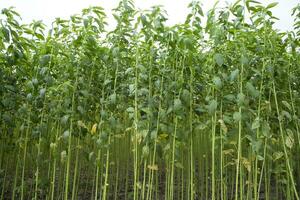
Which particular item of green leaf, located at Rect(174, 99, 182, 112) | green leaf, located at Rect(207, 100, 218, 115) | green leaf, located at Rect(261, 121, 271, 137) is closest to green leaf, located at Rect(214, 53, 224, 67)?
green leaf, located at Rect(207, 100, 218, 115)

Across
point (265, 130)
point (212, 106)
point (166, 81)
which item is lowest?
point (265, 130)

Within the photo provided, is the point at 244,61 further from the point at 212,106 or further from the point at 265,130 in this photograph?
the point at 265,130

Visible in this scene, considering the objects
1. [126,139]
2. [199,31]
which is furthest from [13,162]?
[199,31]

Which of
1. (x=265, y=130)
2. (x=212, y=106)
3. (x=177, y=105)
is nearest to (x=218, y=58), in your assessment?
(x=212, y=106)

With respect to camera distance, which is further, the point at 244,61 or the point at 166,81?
the point at 166,81

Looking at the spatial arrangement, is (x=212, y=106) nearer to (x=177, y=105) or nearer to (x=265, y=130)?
(x=177, y=105)

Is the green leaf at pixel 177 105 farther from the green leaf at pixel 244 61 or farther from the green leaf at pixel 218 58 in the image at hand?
the green leaf at pixel 244 61

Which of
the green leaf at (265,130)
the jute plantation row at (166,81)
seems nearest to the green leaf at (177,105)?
the jute plantation row at (166,81)

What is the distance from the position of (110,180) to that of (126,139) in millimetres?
811

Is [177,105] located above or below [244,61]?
below

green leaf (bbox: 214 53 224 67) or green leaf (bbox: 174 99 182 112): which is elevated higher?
green leaf (bbox: 214 53 224 67)

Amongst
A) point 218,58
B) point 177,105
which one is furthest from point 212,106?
point 218,58

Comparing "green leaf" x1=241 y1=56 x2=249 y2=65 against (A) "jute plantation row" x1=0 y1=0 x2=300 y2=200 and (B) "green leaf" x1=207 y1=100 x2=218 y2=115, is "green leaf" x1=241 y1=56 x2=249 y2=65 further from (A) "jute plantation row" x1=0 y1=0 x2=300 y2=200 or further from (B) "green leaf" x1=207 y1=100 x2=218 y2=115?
(B) "green leaf" x1=207 y1=100 x2=218 y2=115

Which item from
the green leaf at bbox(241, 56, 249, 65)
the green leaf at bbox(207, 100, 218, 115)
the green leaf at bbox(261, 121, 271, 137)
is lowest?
the green leaf at bbox(261, 121, 271, 137)
